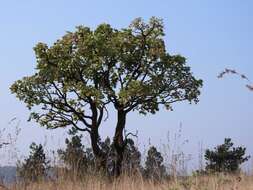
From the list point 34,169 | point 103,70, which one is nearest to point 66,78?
point 103,70

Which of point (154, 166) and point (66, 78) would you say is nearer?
point (154, 166)

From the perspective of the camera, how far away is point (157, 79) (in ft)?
Answer: 91.6

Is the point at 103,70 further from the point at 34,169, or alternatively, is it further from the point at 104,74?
the point at 34,169

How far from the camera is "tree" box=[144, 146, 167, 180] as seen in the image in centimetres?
839

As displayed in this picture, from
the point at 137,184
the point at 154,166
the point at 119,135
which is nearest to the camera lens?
the point at 137,184

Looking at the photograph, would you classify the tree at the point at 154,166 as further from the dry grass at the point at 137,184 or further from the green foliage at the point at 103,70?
the green foliage at the point at 103,70

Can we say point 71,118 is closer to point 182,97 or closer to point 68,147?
point 182,97

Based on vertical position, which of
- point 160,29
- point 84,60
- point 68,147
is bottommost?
point 68,147

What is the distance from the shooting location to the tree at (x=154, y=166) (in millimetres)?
8391

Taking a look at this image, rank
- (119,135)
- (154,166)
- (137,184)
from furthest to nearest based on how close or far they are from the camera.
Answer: (119,135)
(154,166)
(137,184)

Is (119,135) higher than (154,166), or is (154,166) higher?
(119,135)

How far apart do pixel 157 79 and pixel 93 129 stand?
15.1 feet

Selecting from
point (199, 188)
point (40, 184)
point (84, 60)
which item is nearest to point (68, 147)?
point (40, 184)

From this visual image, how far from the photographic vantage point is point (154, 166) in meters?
8.77
